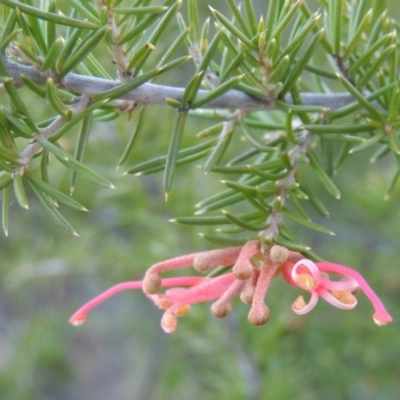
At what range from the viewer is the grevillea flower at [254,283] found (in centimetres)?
37

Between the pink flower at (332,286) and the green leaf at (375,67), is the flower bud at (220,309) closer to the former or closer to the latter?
the pink flower at (332,286)

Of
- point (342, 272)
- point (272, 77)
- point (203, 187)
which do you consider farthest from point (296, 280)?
point (203, 187)

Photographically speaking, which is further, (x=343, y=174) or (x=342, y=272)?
(x=343, y=174)

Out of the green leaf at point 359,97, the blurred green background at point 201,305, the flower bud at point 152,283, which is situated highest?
the green leaf at point 359,97

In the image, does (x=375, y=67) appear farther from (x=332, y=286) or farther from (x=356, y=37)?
(x=332, y=286)

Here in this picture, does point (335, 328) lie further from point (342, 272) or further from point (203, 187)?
point (342, 272)

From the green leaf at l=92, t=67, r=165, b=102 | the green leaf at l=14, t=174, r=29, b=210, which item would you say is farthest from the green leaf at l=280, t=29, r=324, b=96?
the green leaf at l=14, t=174, r=29, b=210

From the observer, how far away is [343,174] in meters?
1.54

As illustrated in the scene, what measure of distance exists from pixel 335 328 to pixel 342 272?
954 millimetres

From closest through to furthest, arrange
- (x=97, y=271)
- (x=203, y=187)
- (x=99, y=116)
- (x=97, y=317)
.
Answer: (x=99, y=116), (x=203, y=187), (x=97, y=271), (x=97, y=317)

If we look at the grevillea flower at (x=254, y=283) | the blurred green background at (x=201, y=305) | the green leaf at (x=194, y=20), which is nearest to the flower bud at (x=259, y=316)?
the grevillea flower at (x=254, y=283)

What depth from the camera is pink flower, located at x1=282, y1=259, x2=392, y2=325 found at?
0.36 meters

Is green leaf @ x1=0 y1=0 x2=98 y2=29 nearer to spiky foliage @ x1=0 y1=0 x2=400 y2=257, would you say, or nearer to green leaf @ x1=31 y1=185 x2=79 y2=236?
spiky foliage @ x1=0 y1=0 x2=400 y2=257

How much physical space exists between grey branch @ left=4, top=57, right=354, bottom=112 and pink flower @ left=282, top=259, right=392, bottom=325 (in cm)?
16
